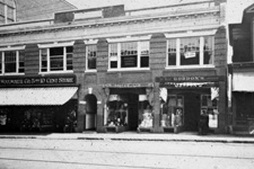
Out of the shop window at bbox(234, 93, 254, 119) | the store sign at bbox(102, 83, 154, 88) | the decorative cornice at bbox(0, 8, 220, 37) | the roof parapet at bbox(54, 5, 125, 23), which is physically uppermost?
the roof parapet at bbox(54, 5, 125, 23)

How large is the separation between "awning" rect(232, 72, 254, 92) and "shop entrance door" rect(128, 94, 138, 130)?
7.49 m

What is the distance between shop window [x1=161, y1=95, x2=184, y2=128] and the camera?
20.4 metres

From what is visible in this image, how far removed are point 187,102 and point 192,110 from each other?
0.65m

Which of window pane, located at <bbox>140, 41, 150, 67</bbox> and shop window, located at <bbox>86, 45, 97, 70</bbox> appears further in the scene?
shop window, located at <bbox>86, 45, 97, 70</bbox>

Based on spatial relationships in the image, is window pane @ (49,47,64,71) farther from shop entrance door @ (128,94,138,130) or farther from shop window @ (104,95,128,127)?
shop entrance door @ (128,94,138,130)

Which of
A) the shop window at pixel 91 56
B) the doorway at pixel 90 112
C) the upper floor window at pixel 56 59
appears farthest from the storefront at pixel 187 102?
the upper floor window at pixel 56 59

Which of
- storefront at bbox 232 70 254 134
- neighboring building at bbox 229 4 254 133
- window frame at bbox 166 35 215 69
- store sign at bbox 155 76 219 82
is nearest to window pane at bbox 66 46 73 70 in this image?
store sign at bbox 155 76 219 82

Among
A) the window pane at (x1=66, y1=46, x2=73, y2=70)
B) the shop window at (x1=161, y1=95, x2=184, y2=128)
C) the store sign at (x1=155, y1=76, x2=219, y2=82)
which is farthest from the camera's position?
the window pane at (x1=66, y1=46, x2=73, y2=70)

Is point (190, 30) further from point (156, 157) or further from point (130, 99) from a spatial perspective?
point (156, 157)

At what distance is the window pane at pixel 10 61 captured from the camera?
2499 cm

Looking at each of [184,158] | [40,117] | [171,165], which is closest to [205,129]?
[184,158]

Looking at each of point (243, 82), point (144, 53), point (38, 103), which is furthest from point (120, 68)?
point (243, 82)

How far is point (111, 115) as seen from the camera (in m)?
22.1

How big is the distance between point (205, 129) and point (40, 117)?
500 inches
